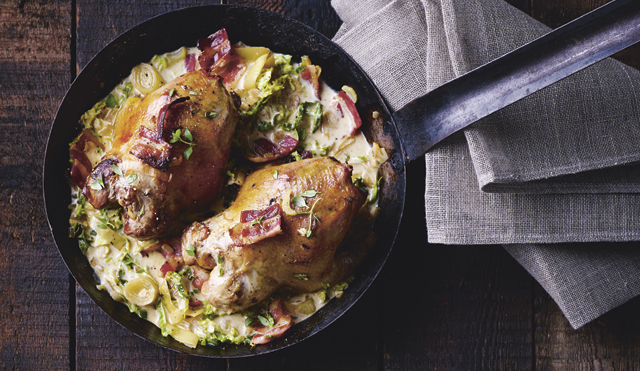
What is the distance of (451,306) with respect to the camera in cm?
320

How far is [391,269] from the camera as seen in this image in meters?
3.16

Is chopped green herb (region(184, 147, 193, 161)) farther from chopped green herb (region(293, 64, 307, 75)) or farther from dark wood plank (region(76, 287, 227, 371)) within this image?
dark wood plank (region(76, 287, 227, 371))

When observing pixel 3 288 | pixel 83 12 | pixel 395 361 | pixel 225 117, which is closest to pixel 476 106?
pixel 225 117

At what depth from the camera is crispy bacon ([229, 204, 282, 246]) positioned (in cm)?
240

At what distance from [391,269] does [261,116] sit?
1.34m

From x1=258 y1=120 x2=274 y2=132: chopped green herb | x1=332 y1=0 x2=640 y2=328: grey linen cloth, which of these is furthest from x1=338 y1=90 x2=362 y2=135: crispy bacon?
x1=258 y1=120 x2=274 y2=132: chopped green herb

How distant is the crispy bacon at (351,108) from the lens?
2.93 metres

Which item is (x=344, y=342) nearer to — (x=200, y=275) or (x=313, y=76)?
(x=200, y=275)

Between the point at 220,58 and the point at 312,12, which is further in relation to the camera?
the point at 312,12

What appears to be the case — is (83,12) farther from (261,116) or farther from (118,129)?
(261,116)

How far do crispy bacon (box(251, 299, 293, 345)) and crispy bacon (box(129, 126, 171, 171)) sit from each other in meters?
1.06

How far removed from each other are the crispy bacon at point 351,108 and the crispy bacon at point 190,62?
96 centimetres

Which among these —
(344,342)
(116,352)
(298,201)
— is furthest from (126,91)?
(344,342)

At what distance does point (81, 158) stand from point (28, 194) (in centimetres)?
64
